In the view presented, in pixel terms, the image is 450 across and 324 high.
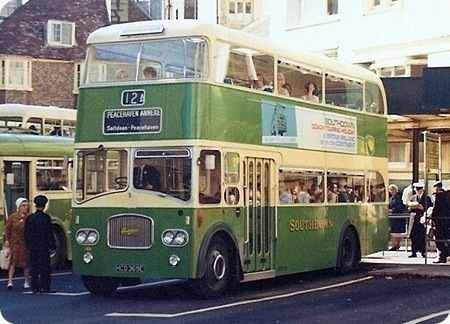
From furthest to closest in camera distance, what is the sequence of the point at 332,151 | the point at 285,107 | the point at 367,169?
the point at 367,169 < the point at 332,151 < the point at 285,107

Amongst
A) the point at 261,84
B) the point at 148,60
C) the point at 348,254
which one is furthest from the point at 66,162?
the point at 148,60

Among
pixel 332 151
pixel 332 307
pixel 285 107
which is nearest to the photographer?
pixel 332 307

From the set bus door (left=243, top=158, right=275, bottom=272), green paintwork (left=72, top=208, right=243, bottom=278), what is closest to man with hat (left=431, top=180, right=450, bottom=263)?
bus door (left=243, top=158, right=275, bottom=272)

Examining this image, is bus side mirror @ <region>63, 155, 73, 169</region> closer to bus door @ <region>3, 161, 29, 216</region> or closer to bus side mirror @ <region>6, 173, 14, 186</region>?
bus door @ <region>3, 161, 29, 216</region>

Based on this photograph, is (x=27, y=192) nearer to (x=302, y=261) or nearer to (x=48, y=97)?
(x=302, y=261)

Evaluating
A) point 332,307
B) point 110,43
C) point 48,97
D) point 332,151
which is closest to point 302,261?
point 332,151

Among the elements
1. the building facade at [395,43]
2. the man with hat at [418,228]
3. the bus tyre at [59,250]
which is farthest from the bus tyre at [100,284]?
the building facade at [395,43]

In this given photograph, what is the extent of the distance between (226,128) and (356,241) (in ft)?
19.5

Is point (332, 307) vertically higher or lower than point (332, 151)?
lower

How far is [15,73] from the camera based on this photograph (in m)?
56.5

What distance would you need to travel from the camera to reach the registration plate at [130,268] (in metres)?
17.4

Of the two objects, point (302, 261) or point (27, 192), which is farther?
point (27, 192)

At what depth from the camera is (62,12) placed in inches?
2281

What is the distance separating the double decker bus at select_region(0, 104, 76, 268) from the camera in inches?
907
